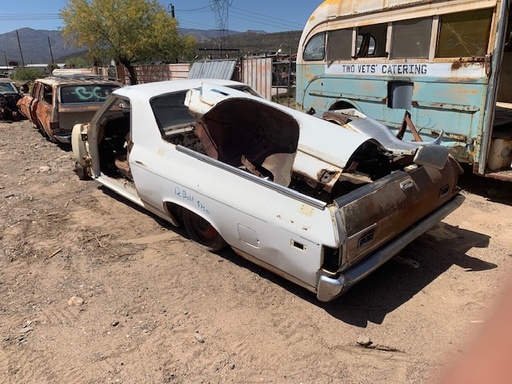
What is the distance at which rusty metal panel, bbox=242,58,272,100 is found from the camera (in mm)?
A: 13791

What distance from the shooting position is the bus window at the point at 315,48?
788cm

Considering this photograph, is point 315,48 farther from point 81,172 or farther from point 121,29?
point 121,29

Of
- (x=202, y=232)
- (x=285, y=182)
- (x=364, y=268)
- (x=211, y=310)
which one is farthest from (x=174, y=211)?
(x=364, y=268)

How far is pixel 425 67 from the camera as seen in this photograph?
6078 millimetres

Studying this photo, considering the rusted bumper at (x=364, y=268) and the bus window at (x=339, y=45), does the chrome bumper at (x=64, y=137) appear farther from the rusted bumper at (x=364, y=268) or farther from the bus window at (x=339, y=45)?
the rusted bumper at (x=364, y=268)

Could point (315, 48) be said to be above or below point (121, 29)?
below

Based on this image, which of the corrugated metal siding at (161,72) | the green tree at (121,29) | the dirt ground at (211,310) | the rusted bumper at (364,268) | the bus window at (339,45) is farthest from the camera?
the green tree at (121,29)

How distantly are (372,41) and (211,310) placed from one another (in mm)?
5465

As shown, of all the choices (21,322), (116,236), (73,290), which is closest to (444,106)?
(116,236)

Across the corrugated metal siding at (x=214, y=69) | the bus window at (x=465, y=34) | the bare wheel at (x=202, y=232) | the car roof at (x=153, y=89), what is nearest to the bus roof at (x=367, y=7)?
the bus window at (x=465, y=34)

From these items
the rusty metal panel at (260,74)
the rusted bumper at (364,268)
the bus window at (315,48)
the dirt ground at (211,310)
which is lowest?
the dirt ground at (211,310)

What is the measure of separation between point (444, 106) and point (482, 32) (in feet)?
3.42

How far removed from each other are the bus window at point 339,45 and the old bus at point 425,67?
0.7 inches

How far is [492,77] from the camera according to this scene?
5250 millimetres
